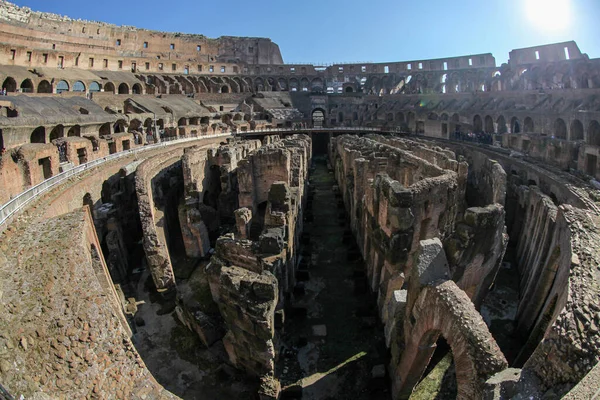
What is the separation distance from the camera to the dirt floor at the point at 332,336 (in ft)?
26.4

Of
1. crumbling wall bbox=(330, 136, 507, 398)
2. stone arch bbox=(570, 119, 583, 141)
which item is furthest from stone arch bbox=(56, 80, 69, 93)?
stone arch bbox=(570, 119, 583, 141)

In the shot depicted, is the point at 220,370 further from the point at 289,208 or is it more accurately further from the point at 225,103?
the point at 225,103

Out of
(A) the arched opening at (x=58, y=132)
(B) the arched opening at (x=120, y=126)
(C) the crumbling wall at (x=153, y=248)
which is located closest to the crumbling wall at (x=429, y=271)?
(C) the crumbling wall at (x=153, y=248)

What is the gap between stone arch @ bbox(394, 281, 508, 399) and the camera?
5.18 metres

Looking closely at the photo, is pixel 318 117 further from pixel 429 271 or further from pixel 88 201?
pixel 429 271

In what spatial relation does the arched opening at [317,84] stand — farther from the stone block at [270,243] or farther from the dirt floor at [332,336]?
the stone block at [270,243]

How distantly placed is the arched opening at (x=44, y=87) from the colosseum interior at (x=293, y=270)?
11076mm

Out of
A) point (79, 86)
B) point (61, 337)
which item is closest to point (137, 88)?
point (79, 86)

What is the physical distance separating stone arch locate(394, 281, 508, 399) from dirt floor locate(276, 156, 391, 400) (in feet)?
4.02

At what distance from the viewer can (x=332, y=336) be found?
31.9ft

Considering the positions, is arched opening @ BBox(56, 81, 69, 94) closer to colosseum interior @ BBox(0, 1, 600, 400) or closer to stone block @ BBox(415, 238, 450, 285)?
colosseum interior @ BBox(0, 1, 600, 400)

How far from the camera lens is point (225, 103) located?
49.0 m

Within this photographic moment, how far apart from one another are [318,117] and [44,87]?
108 ft

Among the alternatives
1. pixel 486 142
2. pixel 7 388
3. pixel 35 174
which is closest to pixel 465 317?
pixel 7 388
